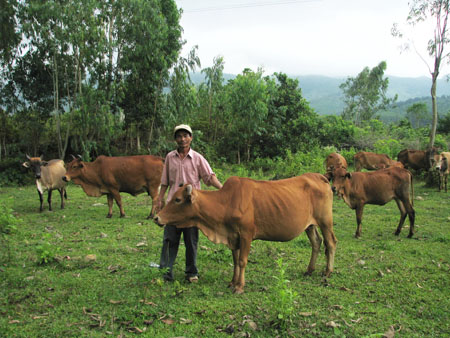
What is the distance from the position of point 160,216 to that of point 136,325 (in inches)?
52.0

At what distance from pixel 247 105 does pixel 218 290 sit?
14.8 metres

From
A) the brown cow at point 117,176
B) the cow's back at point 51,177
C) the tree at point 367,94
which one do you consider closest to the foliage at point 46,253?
the brown cow at point 117,176

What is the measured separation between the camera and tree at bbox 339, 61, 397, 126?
48406mm

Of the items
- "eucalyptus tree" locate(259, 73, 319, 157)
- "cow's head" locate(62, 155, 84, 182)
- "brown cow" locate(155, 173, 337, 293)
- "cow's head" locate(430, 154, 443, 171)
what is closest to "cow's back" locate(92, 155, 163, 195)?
"cow's head" locate(62, 155, 84, 182)

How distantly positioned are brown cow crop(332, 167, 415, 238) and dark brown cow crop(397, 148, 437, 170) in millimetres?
7866

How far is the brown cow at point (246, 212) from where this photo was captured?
4695 mm

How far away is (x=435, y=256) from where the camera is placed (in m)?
6.48

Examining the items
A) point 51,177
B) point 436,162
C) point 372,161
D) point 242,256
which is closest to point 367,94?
point 372,161

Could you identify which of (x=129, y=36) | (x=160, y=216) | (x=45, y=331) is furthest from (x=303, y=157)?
(x=45, y=331)

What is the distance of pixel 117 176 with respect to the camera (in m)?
9.55

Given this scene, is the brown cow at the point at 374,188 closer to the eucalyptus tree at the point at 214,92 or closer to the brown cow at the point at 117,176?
the brown cow at the point at 117,176

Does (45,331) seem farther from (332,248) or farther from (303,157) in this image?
(303,157)

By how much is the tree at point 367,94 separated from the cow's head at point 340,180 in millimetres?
43011

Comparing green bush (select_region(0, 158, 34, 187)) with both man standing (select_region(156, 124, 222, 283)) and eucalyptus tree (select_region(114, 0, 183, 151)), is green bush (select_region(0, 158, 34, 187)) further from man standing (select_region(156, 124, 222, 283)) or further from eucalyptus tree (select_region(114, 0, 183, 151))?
man standing (select_region(156, 124, 222, 283))
